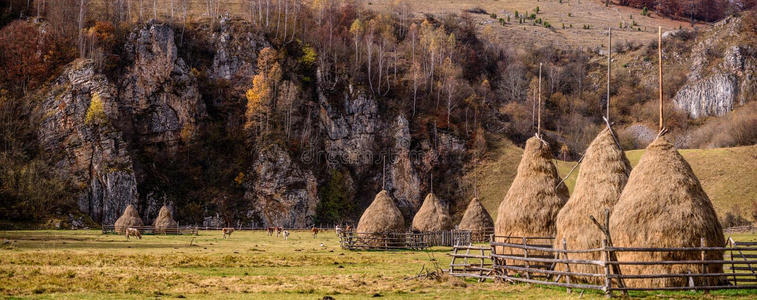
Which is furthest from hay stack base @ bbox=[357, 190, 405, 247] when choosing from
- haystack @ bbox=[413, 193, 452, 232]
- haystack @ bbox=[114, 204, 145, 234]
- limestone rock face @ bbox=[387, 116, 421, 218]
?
limestone rock face @ bbox=[387, 116, 421, 218]

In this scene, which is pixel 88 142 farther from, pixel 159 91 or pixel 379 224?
pixel 379 224

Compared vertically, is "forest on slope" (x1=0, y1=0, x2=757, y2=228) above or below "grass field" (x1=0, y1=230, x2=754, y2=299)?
above

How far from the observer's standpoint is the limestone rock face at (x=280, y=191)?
91.4 meters

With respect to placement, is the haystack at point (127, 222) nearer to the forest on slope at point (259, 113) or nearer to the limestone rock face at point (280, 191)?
the forest on slope at point (259, 113)

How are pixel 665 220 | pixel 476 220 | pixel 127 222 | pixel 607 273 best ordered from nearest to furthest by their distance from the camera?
pixel 607 273, pixel 665 220, pixel 476 220, pixel 127 222

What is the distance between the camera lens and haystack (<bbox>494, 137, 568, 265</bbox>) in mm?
31641

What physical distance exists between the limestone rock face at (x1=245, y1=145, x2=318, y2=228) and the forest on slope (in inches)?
7.7

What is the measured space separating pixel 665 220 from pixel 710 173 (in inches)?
2868

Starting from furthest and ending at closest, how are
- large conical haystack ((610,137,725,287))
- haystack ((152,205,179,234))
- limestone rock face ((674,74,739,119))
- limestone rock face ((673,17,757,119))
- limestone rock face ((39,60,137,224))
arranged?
limestone rock face ((673,17,757,119))
limestone rock face ((674,74,739,119))
limestone rock face ((39,60,137,224))
haystack ((152,205,179,234))
large conical haystack ((610,137,725,287))

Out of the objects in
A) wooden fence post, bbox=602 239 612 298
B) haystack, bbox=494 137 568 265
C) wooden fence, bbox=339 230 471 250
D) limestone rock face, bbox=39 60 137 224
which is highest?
limestone rock face, bbox=39 60 137 224

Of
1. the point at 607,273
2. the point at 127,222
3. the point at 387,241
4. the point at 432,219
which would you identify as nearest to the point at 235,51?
the point at 127,222

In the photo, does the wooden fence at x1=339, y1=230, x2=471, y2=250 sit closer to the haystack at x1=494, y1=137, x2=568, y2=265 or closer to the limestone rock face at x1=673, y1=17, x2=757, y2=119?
the haystack at x1=494, y1=137, x2=568, y2=265

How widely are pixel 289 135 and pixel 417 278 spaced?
7632cm

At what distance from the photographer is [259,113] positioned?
98.8 metres
